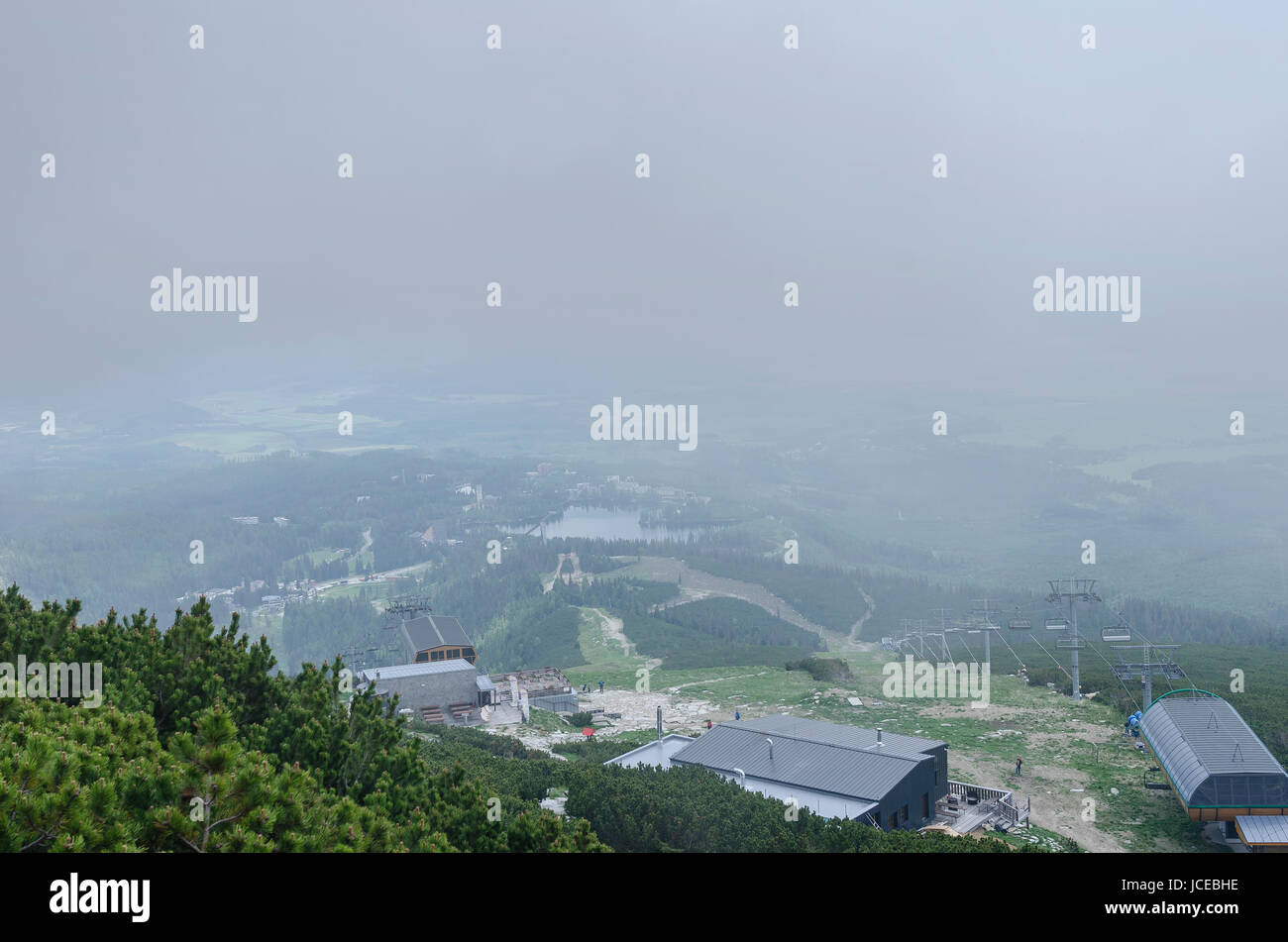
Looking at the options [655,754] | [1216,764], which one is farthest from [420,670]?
[1216,764]

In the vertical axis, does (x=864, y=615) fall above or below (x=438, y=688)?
below

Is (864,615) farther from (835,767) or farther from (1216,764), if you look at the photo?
(1216,764)

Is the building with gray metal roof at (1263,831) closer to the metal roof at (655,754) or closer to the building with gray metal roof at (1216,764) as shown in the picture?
the building with gray metal roof at (1216,764)

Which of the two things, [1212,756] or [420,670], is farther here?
[420,670]

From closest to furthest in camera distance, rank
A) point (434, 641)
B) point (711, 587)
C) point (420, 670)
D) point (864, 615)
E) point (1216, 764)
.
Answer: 1. point (1216, 764)
2. point (420, 670)
3. point (434, 641)
4. point (864, 615)
5. point (711, 587)

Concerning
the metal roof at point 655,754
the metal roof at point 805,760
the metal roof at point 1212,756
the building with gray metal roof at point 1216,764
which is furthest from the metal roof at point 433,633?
the building with gray metal roof at point 1216,764
